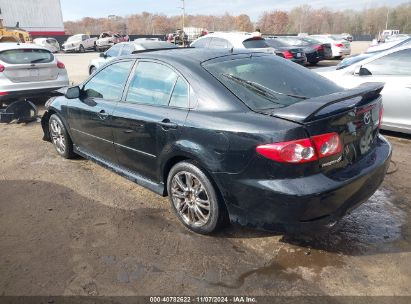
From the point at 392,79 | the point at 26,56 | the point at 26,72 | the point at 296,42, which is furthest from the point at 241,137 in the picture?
the point at 296,42

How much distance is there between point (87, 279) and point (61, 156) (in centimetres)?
317

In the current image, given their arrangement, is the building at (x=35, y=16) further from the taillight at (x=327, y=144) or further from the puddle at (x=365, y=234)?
the taillight at (x=327, y=144)

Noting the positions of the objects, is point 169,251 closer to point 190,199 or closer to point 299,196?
point 190,199

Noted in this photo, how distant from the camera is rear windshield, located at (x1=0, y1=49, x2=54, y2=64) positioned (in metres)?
8.14

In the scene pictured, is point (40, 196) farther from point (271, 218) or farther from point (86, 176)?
point (271, 218)

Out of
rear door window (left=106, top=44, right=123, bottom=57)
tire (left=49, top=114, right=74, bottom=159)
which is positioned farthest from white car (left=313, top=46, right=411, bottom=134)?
rear door window (left=106, top=44, right=123, bottom=57)

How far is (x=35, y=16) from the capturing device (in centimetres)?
4703

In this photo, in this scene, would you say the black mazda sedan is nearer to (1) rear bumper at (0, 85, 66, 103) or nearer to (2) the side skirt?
(2) the side skirt

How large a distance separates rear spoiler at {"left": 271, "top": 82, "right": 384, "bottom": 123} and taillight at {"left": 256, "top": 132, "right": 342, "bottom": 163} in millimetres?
151

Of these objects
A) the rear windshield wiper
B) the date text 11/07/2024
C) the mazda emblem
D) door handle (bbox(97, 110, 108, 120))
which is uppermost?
the rear windshield wiper

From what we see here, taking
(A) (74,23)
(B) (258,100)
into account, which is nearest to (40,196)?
(B) (258,100)

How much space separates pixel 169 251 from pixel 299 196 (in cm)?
125

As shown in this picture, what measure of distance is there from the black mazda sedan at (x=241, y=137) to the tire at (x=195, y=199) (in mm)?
10

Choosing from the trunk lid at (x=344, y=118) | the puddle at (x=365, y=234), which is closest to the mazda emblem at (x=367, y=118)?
the trunk lid at (x=344, y=118)
